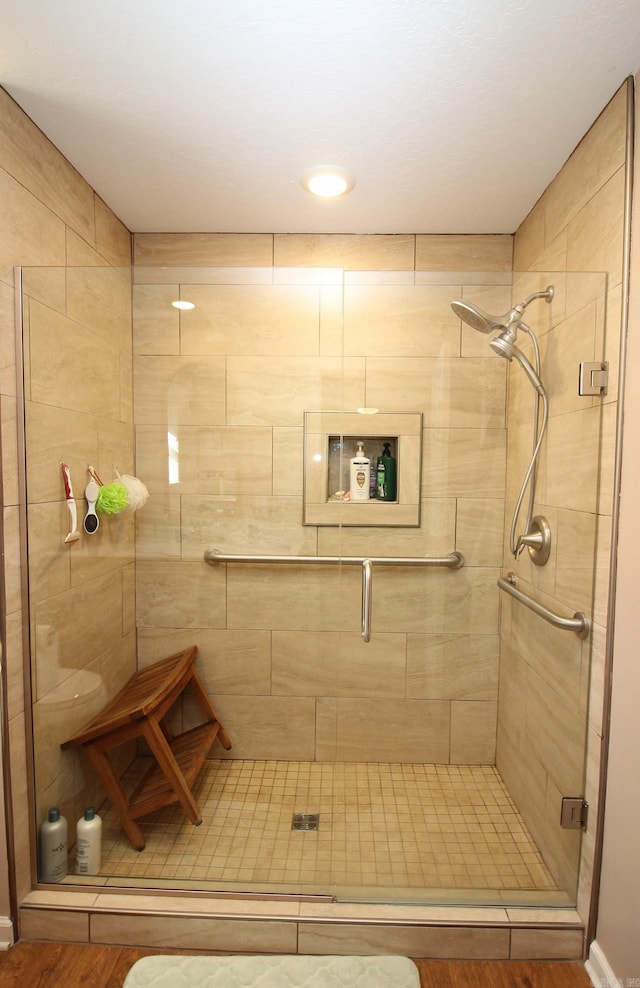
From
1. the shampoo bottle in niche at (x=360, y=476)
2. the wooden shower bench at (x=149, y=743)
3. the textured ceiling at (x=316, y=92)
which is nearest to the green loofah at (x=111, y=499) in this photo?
the wooden shower bench at (x=149, y=743)

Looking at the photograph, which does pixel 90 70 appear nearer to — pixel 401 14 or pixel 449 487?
pixel 401 14

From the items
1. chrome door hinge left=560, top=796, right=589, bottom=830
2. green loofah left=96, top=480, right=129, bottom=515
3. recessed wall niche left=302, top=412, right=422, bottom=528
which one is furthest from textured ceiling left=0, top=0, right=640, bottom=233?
chrome door hinge left=560, top=796, right=589, bottom=830

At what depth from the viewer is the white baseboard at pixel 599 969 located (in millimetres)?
1245

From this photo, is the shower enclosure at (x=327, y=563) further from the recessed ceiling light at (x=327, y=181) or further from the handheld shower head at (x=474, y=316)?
the recessed ceiling light at (x=327, y=181)

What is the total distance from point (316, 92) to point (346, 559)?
132cm

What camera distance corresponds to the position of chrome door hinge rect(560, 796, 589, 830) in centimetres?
140

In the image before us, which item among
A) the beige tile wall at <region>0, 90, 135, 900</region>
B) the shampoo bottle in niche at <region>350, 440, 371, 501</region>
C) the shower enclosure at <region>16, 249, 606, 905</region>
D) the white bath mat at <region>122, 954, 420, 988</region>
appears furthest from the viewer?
the shampoo bottle in niche at <region>350, 440, 371, 501</region>

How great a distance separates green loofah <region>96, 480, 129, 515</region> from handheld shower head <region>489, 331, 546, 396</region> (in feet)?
4.15

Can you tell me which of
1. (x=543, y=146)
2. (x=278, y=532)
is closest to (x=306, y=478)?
(x=278, y=532)

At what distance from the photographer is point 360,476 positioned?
5.26ft

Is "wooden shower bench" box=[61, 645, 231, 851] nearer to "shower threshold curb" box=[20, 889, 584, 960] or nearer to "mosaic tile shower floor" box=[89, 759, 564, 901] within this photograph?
"mosaic tile shower floor" box=[89, 759, 564, 901]

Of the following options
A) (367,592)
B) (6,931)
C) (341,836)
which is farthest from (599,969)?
(6,931)

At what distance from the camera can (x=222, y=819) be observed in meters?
1.67

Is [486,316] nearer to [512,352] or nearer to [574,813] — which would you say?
[512,352]
